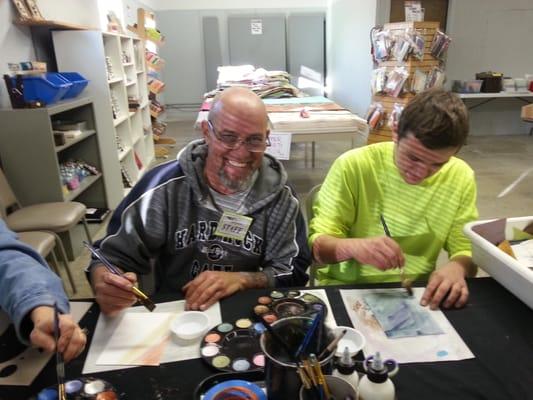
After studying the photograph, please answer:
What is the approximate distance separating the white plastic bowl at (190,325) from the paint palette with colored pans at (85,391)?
0.19 meters

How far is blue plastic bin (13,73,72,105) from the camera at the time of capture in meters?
2.72

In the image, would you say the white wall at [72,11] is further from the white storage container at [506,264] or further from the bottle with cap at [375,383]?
the bottle with cap at [375,383]

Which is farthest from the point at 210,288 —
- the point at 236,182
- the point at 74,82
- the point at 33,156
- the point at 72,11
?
the point at 72,11

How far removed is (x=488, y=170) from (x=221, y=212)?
454cm

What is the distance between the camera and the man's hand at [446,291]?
1.08m

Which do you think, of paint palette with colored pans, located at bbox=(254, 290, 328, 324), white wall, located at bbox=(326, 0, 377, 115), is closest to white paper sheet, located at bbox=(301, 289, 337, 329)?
paint palette with colored pans, located at bbox=(254, 290, 328, 324)

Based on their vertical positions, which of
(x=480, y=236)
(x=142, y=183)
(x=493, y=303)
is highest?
(x=142, y=183)

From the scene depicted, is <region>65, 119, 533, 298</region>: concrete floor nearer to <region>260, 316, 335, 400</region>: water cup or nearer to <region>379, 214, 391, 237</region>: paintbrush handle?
<region>379, 214, 391, 237</region>: paintbrush handle

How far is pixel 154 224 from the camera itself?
50.5 inches

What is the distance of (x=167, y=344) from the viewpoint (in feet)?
3.10

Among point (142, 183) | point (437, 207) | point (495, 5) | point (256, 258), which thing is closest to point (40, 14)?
point (142, 183)

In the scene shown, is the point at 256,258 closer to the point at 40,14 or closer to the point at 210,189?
the point at 210,189

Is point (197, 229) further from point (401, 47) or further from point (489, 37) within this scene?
point (489, 37)

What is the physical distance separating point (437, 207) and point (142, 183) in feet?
3.06
